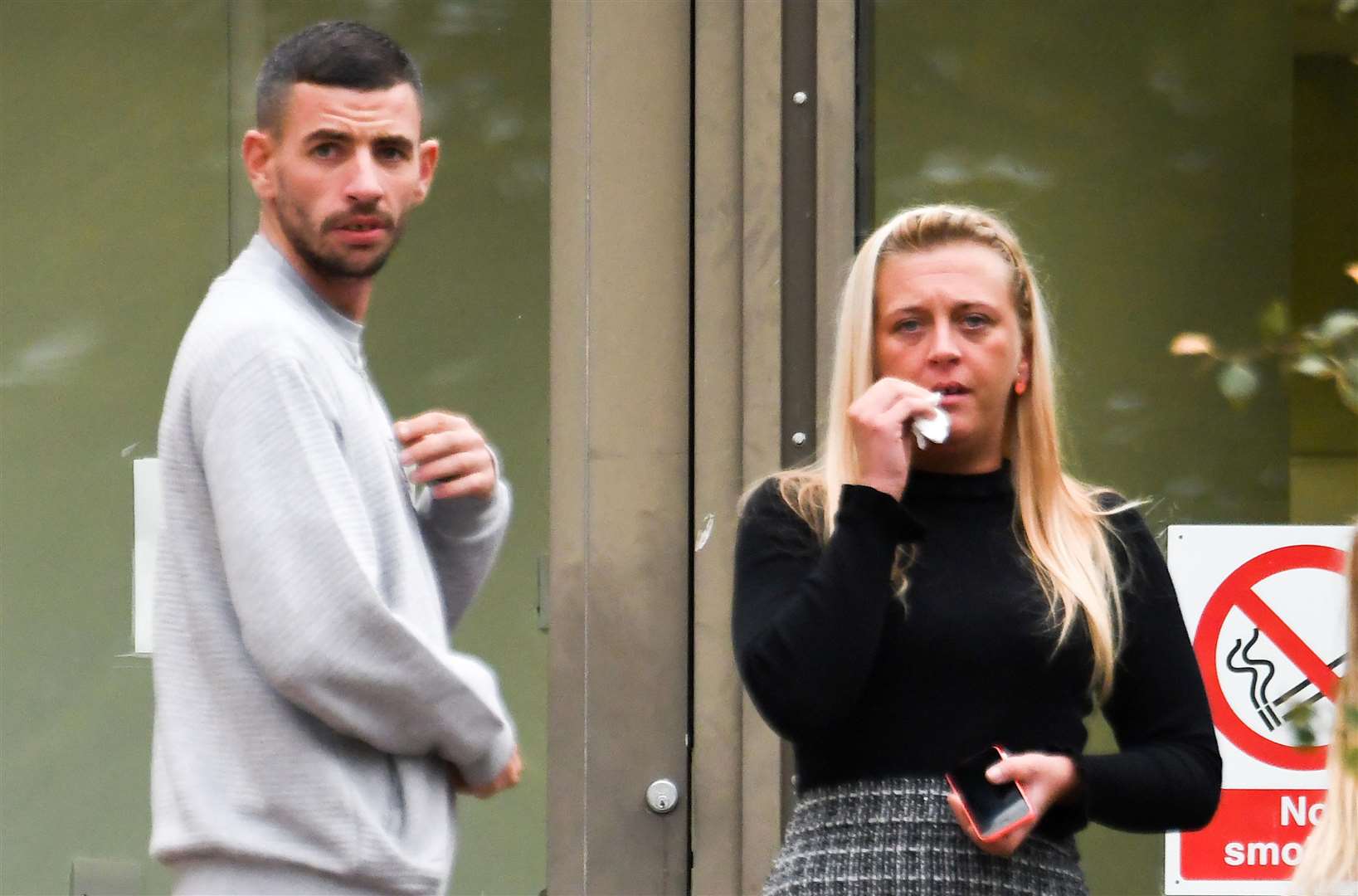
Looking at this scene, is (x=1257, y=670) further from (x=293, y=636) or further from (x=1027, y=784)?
(x=293, y=636)

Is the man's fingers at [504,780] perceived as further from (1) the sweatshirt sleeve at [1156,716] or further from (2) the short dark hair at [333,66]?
(2) the short dark hair at [333,66]

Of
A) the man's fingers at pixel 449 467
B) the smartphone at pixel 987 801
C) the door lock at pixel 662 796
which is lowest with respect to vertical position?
the door lock at pixel 662 796

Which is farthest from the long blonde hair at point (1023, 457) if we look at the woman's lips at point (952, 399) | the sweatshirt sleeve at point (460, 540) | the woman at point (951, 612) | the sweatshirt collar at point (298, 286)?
the sweatshirt collar at point (298, 286)

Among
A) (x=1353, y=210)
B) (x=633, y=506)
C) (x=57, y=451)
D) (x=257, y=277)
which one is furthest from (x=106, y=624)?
(x=1353, y=210)

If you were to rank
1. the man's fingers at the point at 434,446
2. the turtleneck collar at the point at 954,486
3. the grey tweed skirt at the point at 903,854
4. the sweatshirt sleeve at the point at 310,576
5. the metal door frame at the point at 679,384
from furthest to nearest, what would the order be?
the metal door frame at the point at 679,384, the turtleneck collar at the point at 954,486, the grey tweed skirt at the point at 903,854, the man's fingers at the point at 434,446, the sweatshirt sleeve at the point at 310,576

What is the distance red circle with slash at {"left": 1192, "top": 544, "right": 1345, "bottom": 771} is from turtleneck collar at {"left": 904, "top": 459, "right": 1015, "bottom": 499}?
1.73 m

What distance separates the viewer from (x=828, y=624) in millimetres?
2510

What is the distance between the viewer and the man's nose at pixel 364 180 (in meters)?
2.49

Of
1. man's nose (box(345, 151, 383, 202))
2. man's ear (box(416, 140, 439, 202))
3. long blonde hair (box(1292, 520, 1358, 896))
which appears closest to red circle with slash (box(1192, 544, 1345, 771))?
long blonde hair (box(1292, 520, 1358, 896))

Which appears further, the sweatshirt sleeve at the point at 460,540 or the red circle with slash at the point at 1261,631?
the red circle with slash at the point at 1261,631

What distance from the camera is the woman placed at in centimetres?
250

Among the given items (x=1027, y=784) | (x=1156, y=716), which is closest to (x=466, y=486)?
(x=1027, y=784)

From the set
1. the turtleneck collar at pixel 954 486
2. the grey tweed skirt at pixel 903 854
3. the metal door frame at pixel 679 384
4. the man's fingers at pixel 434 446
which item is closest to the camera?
the man's fingers at pixel 434 446

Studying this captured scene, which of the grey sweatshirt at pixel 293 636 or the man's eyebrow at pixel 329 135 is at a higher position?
the man's eyebrow at pixel 329 135
